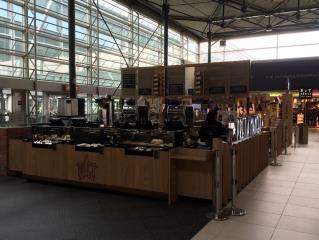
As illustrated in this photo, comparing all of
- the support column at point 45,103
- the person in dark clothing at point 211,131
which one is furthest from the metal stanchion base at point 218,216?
the support column at point 45,103

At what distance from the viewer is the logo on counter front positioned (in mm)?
6047

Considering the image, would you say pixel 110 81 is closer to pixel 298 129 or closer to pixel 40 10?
pixel 40 10

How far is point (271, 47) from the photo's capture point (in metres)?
24.4

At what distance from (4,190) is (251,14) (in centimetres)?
1688

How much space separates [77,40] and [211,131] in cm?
1112

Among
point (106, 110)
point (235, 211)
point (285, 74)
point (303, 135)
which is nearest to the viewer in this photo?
point (235, 211)

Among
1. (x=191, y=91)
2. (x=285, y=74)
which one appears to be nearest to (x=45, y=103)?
(x=191, y=91)

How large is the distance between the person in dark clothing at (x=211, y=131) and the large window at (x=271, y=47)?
2002cm

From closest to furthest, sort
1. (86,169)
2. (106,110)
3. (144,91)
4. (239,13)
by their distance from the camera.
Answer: (86,169), (106,110), (144,91), (239,13)

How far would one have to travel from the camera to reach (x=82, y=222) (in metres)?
4.49

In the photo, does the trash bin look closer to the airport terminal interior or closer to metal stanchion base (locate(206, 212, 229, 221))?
the airport terminal interior

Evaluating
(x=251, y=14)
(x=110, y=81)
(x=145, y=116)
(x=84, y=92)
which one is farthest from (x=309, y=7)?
(x=145, y=116)

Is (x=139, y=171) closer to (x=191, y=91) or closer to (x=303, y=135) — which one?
(x=191, y=91)

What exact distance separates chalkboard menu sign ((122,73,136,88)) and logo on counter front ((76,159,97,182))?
3201 millimetres
